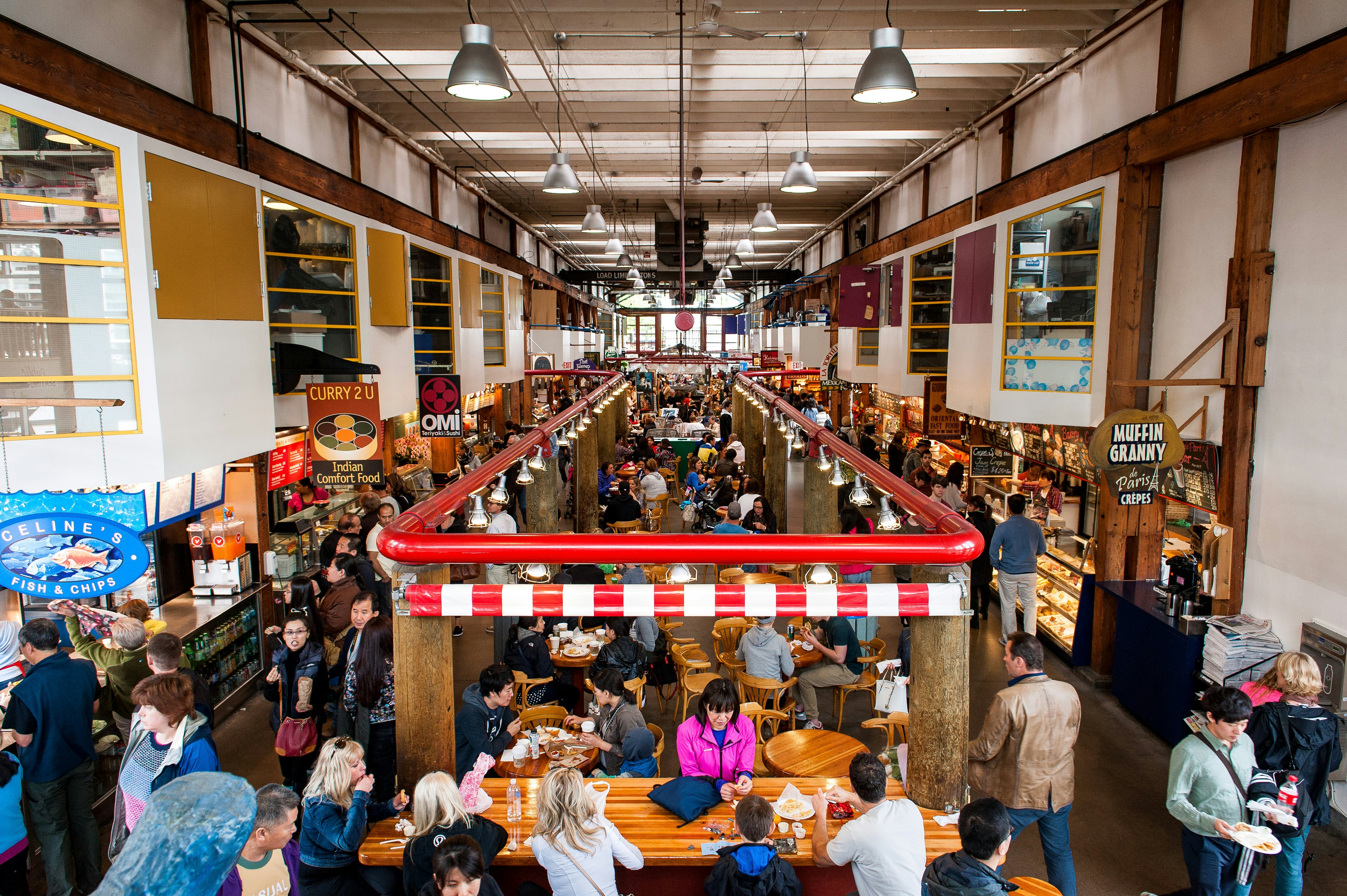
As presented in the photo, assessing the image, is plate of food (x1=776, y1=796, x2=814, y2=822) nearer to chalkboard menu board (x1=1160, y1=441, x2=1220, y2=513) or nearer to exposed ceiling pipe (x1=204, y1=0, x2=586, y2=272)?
chalkboard menu board (x1=1160, y1=441, x2=1220, y2=513)

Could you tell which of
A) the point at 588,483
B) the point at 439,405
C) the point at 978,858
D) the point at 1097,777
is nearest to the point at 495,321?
the point at 588,483

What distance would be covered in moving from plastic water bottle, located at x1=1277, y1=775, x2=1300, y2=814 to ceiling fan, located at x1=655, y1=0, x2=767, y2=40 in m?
6.79

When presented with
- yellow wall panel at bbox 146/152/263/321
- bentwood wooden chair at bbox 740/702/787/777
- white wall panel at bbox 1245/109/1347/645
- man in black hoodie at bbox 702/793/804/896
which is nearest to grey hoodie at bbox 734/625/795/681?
bentwood wooden chair at bbox 740/702/787/777

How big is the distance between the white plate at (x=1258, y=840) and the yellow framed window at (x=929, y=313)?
8.08m

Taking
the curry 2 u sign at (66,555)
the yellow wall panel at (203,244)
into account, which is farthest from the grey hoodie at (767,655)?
the yellow wall panel at (203,244)

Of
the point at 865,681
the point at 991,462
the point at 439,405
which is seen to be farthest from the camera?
the point at 991,462

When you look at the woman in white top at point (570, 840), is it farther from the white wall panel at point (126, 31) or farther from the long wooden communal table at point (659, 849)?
the white wall panel at point (126, 31)

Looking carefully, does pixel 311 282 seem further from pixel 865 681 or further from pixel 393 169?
pixel 865 681

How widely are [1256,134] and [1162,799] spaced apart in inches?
188

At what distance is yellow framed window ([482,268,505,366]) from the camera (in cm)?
1370

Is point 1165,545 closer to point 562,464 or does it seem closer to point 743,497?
point 743,497

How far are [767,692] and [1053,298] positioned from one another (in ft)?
15.1

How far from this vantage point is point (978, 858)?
119 inches

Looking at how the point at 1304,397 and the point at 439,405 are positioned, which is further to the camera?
the point at 439,405
